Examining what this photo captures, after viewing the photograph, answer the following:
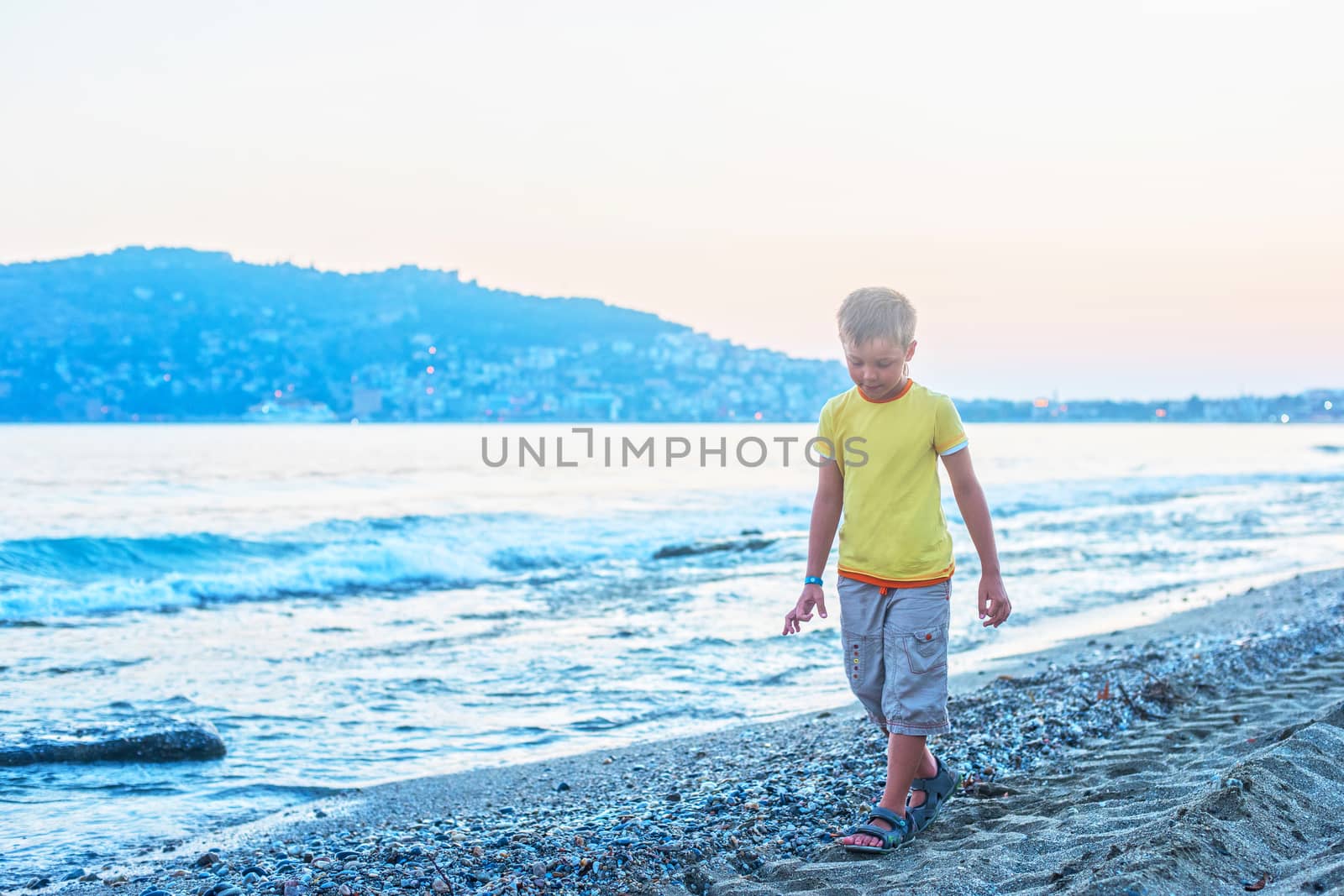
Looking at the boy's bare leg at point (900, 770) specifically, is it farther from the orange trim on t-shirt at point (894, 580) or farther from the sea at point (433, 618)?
the sea at point (433, 618)

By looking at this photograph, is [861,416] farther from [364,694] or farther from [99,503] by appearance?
[99,503]

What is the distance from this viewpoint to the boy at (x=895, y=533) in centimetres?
296

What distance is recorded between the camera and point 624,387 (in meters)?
98.5

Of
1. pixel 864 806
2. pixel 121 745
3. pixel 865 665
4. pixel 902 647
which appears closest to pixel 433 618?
pixel 121 745

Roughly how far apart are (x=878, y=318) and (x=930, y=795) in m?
1.67

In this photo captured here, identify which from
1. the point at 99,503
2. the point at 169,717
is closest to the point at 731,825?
the point at 169,717

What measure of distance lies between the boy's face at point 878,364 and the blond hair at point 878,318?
2 centimetres

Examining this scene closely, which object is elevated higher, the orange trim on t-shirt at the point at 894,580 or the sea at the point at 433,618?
the orange trim on t-shirt at the point at 894,580

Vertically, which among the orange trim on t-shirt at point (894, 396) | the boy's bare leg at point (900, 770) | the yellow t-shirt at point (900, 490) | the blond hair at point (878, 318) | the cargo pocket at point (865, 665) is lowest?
the boy's bare leg at point (900, 770)

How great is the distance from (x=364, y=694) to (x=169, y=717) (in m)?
1.31

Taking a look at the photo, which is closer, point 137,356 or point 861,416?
point 861,416

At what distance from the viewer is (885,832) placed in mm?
3070

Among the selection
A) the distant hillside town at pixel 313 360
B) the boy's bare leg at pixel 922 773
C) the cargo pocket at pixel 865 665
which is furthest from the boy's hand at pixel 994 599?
the distant hillside town at pixel 313 360

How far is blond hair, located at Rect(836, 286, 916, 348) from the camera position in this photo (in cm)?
290
